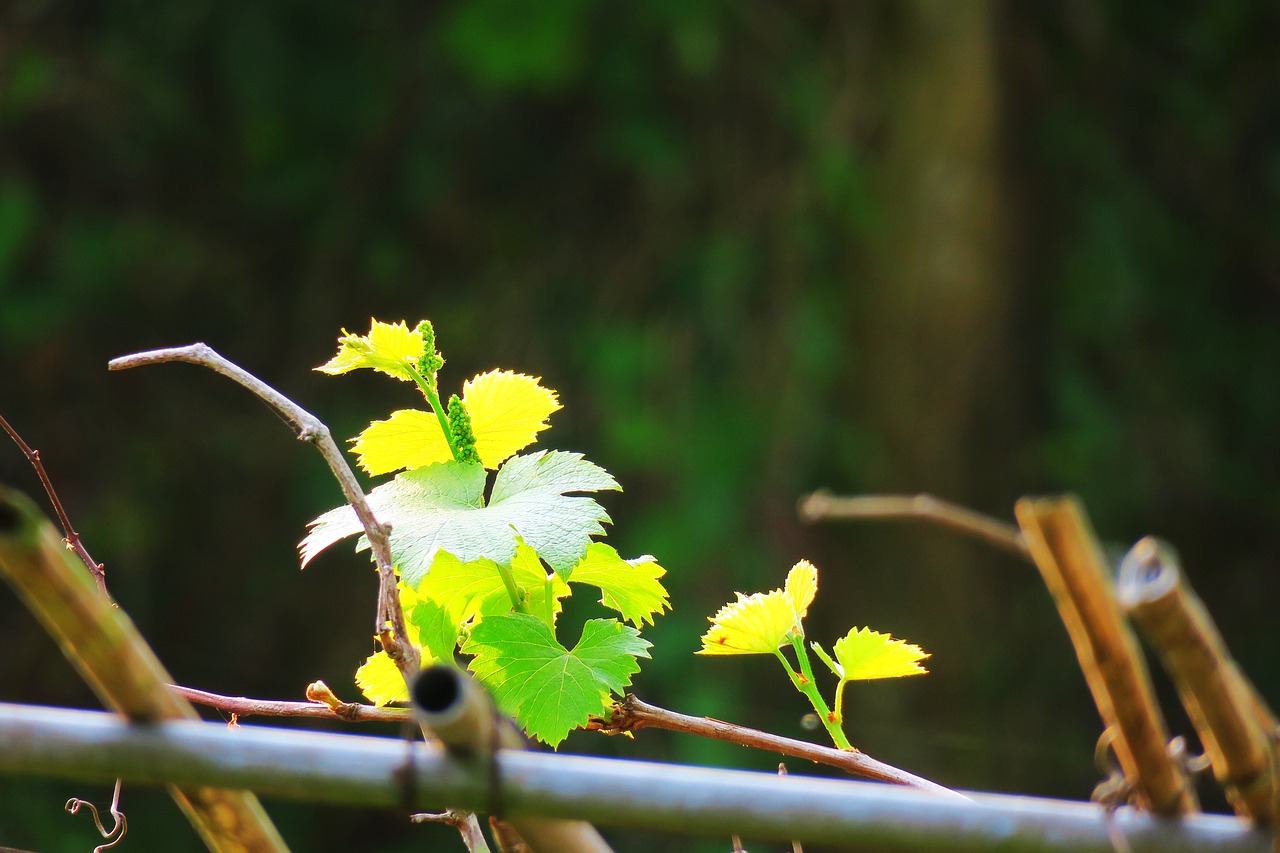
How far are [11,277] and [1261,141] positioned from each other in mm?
1983

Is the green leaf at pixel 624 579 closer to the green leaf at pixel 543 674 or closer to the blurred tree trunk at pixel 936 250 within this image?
the green leaf at pixel 543 674

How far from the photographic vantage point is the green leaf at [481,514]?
33cm

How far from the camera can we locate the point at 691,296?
174 cm

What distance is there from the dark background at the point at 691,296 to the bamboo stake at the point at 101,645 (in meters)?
1.41

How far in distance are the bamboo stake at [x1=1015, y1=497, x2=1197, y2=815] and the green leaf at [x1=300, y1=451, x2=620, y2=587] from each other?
16 cm

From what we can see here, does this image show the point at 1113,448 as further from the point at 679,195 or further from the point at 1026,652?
the point at 679,195

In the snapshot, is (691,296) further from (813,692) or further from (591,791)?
(591,791)

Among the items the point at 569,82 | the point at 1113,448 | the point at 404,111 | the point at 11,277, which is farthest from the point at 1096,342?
the point at 11,277

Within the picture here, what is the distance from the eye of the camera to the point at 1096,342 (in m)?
1.85

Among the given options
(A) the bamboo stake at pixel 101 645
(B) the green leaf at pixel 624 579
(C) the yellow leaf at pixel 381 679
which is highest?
(B) the green leaf at pixel 624 579

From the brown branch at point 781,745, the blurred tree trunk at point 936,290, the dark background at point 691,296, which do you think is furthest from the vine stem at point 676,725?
the blurred tree trunk at point 936,290

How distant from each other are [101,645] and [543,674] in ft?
0.57

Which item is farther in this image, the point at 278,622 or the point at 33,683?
the point at 278,622


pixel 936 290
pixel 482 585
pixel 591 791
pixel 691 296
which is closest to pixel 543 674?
pixel 482 585
